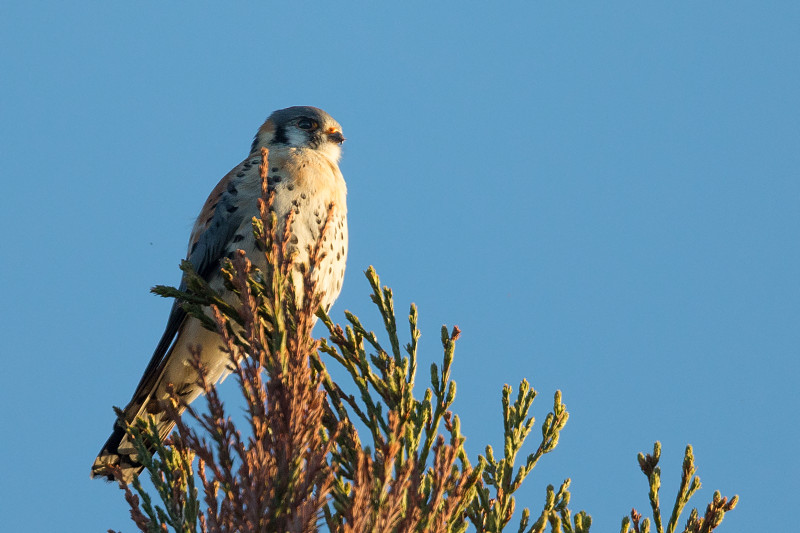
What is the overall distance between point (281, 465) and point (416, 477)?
300 mm

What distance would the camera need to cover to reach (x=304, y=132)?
468 cm

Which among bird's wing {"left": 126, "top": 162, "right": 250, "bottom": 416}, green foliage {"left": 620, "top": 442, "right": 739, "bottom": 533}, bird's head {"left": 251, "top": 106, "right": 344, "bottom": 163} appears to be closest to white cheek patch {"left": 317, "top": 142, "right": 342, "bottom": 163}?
bird's head {"left": 251, "top": 106, "right": 344, "bottom": 163}

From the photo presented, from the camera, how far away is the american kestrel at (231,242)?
3.49m

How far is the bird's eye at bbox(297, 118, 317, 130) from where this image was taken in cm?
470

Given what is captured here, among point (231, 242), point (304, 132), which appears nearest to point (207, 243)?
point (231, 242)

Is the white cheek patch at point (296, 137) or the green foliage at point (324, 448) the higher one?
the white cheek patch at point (296, 137)

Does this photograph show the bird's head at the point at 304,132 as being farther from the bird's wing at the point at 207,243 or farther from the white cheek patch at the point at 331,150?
the bird's wing at the point at 207,243

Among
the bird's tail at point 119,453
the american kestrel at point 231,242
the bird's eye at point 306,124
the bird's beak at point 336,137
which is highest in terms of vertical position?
the bird's eye at point 306,124

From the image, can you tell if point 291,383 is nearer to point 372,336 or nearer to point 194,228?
point 372,336

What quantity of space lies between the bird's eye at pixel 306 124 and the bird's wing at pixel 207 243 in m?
0.68

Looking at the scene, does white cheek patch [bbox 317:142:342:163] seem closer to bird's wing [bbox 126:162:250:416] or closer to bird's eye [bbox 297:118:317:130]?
bird's eye [bbox 297:118:317:130]

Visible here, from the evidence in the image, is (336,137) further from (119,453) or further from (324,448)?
(324,448)

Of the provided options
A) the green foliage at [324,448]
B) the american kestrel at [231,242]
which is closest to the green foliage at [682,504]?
the green foliage at [324,448]

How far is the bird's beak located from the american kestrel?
1.56ft
